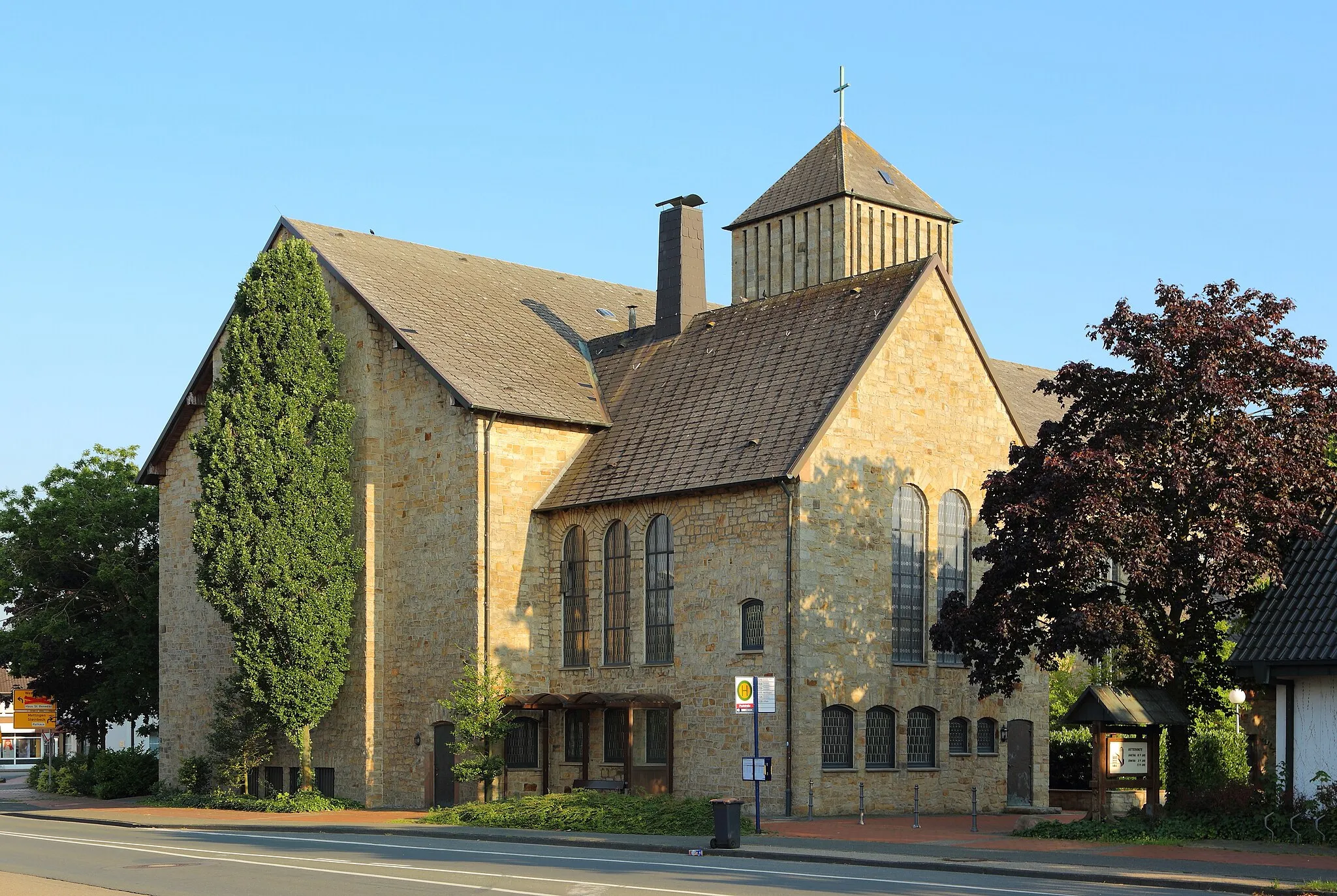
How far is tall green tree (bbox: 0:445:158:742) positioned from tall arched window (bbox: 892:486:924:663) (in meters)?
24.8

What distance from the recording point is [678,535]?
32.8m

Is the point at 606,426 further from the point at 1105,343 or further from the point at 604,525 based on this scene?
the point at 1105,343

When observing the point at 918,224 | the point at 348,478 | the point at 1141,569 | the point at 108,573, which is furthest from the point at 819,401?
the point at 108,573

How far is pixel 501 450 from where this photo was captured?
3481 centimetres

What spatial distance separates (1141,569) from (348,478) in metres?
20.1

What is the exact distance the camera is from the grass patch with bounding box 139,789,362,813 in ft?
114

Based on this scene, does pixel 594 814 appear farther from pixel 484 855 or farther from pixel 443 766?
pixel 443 766

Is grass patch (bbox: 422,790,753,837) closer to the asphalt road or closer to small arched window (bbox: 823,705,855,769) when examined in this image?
small arched window (bbox: 823,705,855,769)

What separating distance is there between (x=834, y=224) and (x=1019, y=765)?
61.7 feet

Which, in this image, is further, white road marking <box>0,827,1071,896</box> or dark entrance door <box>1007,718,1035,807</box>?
dark entrance door <box>1007,718,1035,807</box>

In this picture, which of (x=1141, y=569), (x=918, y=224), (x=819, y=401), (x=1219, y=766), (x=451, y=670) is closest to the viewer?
(x=1141, y=569)

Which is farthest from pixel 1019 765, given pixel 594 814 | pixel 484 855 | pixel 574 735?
pixel 484 855

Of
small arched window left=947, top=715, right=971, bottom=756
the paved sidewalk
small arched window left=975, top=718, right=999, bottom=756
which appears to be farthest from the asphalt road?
small arched window left=975, top=718, right=999, bottom=756

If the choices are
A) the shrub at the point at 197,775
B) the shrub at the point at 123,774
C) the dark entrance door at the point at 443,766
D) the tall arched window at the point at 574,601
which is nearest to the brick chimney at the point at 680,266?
the tall arched window at the point at 574,601
